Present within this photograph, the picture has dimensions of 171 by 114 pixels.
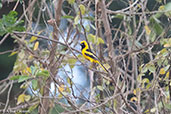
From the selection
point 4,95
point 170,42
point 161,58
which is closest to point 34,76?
point 161,58

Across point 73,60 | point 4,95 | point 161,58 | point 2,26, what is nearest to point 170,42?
point 161,58

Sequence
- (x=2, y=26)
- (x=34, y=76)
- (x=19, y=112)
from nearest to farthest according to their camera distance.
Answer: (x=2, y=26) → (x=34, y=76) → (x=19, y=112)

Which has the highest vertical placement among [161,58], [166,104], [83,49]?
[83,49]

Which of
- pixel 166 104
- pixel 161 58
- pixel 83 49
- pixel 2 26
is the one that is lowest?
pixel 166 104

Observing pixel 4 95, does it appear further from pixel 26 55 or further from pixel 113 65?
pixel 113 65

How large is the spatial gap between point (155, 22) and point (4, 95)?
273cm

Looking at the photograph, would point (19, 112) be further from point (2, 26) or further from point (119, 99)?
point (2, 26)

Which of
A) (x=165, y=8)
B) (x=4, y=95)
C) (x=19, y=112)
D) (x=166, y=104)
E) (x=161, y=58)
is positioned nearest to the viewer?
(x=161, y=58)

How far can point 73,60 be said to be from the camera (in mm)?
3018

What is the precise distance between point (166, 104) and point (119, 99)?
466 millimetres

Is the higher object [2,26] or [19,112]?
[2,26]

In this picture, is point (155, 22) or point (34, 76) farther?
point (155, 22)

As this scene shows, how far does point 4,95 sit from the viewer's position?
4.82 m

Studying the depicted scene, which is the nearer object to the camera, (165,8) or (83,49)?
(165,8)
